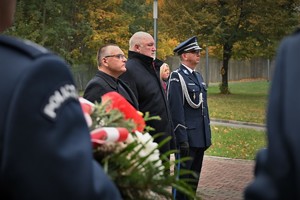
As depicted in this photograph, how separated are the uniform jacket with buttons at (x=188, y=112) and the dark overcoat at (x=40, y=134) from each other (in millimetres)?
5203

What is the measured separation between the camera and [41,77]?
158cm

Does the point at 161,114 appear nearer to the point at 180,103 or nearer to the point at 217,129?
the point at 180,103

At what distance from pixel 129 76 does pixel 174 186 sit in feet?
13.6

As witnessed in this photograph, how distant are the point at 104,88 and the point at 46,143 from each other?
384 centimetres

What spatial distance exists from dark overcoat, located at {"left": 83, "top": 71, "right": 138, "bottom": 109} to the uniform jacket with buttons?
1295mm

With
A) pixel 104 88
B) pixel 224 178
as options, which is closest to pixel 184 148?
pixel 104 88

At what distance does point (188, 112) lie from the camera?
707 cm

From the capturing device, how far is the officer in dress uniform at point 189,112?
682cm

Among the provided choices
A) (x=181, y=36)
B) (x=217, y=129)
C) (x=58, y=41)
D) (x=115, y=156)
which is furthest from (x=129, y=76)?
(x=181, y=36)

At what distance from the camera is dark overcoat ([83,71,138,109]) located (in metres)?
5.24

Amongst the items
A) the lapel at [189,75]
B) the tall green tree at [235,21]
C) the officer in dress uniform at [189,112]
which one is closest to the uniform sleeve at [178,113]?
the officer in dress uniform at [189,112]

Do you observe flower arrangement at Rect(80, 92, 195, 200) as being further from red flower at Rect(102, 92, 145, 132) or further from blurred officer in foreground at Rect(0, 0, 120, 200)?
blurred officer in foreground at Rect(0, 0, 120, 200)

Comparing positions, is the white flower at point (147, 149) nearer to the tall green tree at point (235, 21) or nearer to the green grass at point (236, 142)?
the green grass at point (236, 142)

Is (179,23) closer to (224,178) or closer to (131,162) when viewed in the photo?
(224,178)
